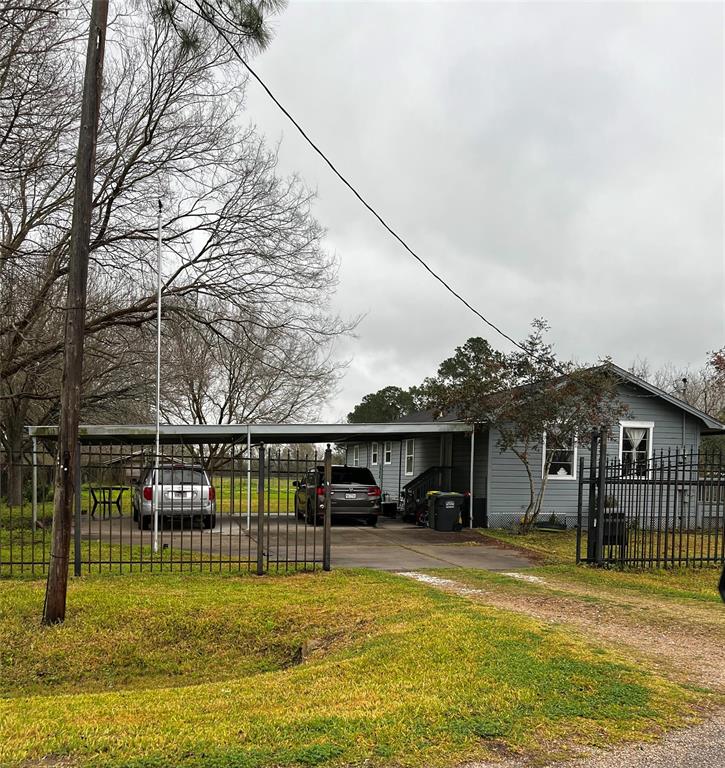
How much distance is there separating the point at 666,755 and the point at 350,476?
1614 cm

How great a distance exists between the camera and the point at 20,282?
14164mm

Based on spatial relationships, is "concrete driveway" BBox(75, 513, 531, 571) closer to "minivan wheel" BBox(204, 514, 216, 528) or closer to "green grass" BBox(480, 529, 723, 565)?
"minivan wheel" BBox(204, 514, 216, 528)

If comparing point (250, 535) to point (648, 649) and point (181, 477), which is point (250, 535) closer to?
point (181, 477)

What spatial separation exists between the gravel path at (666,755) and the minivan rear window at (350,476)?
51.1 feet

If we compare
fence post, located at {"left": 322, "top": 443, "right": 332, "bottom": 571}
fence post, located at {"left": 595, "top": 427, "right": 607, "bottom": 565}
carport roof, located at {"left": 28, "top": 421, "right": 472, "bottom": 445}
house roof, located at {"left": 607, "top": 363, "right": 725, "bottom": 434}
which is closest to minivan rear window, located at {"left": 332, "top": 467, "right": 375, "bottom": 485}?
carport roof, located at {"left": 28, "top": 421, "right": 472, "bottom": 445}

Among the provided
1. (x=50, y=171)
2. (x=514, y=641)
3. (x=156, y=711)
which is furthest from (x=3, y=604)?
(x=50, y=171)

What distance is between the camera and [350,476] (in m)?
20.3

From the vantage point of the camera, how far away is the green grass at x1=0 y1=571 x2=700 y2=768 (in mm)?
4289

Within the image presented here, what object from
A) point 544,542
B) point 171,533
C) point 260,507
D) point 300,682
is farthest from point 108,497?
point 300,682

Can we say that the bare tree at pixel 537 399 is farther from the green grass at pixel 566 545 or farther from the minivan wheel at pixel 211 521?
the minivan wheel at pixel 211 521

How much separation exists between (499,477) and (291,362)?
632cm

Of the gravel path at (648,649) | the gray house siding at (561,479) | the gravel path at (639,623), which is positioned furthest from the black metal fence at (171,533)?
the gray house siding at (561,479)

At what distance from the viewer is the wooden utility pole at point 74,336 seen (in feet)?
25.4

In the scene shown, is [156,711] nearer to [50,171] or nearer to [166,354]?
[50,171]
